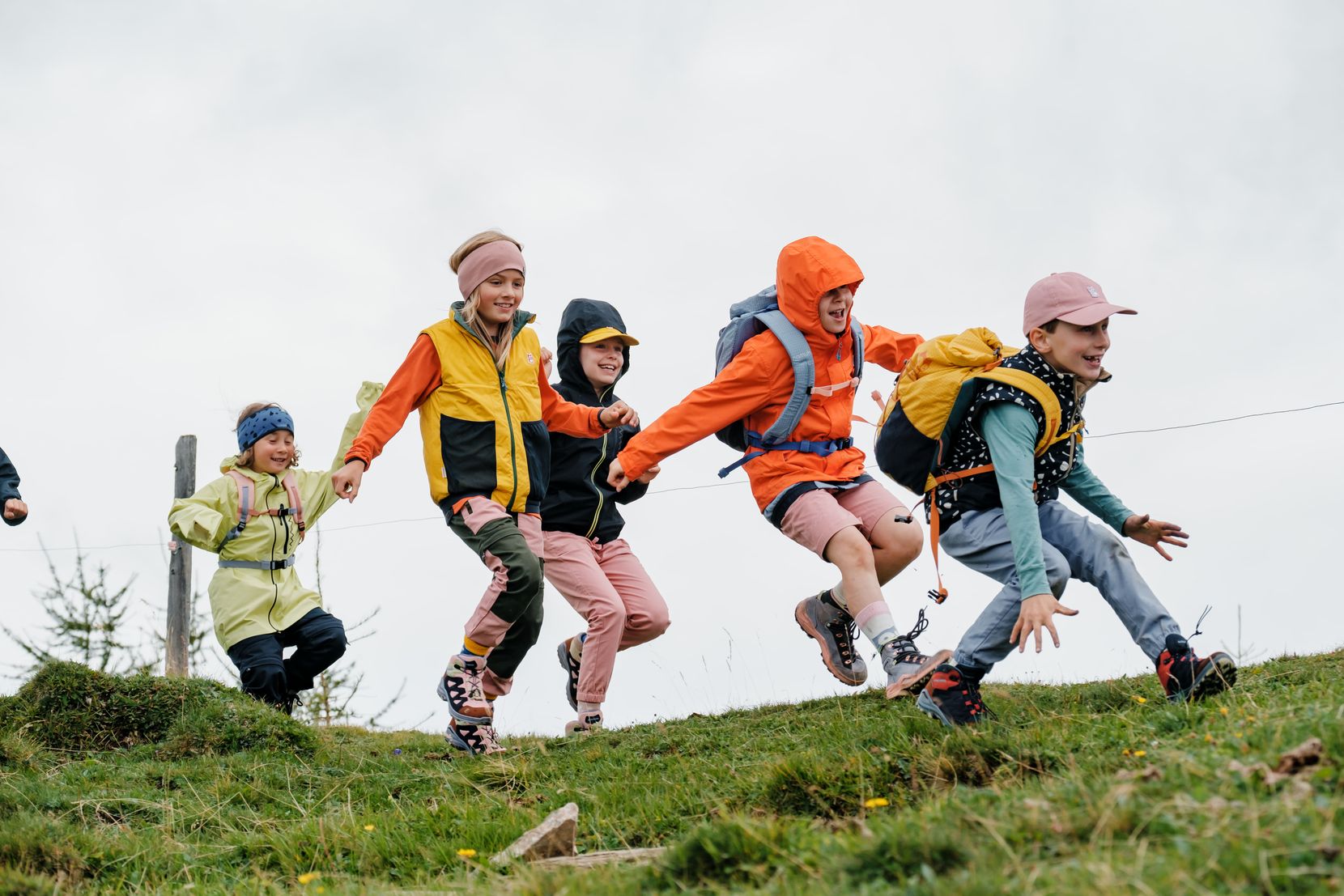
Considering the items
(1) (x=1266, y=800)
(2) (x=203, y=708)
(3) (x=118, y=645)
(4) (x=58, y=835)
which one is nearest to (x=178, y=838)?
(4) (x=58, y=835)

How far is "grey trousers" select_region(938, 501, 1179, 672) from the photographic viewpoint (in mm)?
5266

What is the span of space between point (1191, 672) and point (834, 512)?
2.14 metres

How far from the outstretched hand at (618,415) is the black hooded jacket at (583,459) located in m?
0.61

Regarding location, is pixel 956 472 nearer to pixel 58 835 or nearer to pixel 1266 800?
pixel 1266 800

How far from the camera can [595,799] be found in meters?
5.21

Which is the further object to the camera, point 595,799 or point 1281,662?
point 1281,662

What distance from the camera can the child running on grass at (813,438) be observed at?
680cm

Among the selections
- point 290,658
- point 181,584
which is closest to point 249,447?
point 290,658

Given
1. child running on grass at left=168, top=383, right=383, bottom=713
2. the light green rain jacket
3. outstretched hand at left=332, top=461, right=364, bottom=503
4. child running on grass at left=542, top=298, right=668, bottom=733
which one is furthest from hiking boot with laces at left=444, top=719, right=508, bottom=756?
the light green rain jacket

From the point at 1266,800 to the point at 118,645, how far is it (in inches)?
581

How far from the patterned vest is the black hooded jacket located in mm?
3108

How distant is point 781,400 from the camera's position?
23.4 feet

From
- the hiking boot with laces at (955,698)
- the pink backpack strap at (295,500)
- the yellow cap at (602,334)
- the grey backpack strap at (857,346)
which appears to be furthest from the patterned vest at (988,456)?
the pink backpack strap at (295,500)

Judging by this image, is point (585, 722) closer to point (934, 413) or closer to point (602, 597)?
point (602, 597)
